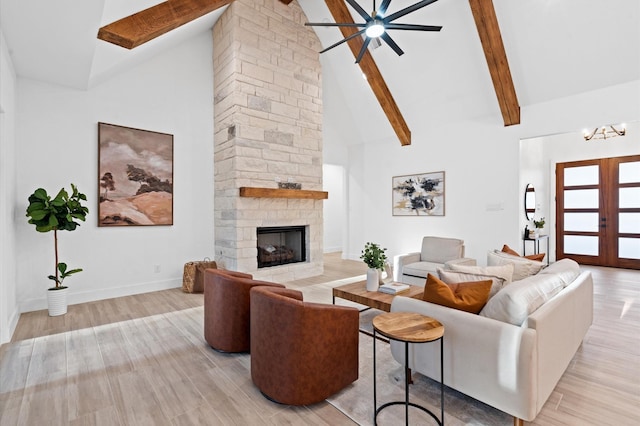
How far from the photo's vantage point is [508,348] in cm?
172

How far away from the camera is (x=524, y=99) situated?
5.10 meters

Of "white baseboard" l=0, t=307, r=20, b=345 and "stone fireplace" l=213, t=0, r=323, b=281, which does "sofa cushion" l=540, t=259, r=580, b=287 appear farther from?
"white baseboard" l=0, t=307, r=20, b=345

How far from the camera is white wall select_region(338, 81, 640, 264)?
15.3 feet

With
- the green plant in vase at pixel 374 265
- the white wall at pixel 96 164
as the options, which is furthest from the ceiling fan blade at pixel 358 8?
the white wall at pixel 96 164

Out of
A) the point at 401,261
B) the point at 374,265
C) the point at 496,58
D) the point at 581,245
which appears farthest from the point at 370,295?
the point at 581,245

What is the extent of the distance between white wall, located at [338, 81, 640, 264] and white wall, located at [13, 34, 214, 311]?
3.27 meters

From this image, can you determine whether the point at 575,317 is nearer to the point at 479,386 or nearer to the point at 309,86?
the point at 479,386

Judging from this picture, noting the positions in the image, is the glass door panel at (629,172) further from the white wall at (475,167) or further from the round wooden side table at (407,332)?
the round wooden side table at (407,332)

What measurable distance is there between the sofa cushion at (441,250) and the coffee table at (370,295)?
164 cm

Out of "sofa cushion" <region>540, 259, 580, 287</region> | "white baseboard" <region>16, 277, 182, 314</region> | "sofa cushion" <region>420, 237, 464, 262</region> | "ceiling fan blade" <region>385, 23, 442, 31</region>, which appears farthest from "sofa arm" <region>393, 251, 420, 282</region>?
"white baseboard" <region>16, 277, 182, 314</region>

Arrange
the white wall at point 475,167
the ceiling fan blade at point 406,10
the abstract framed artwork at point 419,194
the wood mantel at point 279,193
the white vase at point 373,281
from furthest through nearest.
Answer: the abstract framed artwork at point 419,194 < the wood mantel at point 279,193 < the white wall at point 475,167 < the white vase at point 373,281 < the ceiling fan blade at point 406,10

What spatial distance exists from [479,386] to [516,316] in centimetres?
48

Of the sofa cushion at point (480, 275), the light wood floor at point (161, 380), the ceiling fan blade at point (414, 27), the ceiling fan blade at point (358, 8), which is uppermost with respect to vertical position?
the ceiling fan blade at point (358, 8)

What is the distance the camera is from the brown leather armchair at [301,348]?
6.37 feet
